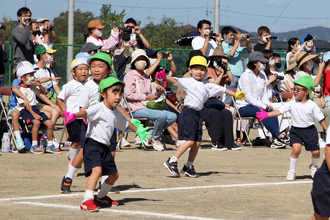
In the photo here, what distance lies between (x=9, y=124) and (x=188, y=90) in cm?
447

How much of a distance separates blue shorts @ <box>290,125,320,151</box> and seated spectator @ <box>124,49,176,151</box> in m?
3.74

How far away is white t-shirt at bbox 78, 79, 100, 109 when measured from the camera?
689cm

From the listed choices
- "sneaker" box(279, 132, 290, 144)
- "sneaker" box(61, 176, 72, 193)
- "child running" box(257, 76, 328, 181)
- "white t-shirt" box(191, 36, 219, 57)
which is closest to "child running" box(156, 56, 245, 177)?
"child running" box(257, 76, 328, 181)

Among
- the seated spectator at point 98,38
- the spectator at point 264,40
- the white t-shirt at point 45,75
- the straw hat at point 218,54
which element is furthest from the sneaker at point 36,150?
the spectator at point 264,40

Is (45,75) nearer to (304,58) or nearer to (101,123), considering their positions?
(304,58)

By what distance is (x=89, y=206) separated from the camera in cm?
557

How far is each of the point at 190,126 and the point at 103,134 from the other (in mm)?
2474

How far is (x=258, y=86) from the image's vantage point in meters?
12.2

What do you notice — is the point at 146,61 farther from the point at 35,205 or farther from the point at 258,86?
the point at 35,205

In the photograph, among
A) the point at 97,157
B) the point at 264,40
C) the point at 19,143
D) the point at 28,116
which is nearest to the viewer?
the point at 97,157

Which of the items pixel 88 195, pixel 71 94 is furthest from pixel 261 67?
pixel 88 195

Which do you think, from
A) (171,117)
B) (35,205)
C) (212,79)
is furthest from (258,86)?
(35,205)

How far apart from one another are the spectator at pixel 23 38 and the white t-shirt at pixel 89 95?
542 centimetres

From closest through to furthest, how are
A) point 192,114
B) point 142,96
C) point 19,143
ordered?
point 192,114, point 19,143, point 142,96
